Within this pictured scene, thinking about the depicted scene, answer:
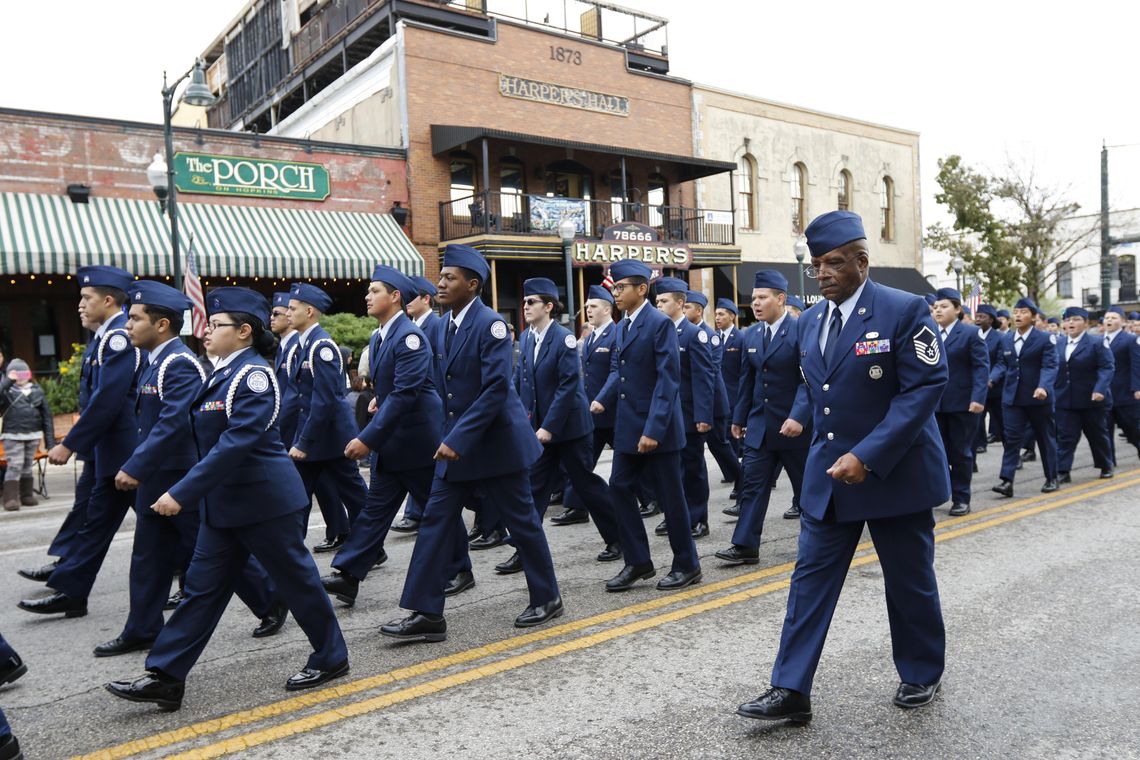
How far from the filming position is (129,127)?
18266 millimetres

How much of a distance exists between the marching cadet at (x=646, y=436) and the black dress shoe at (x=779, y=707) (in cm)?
212

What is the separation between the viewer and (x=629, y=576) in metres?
5.75

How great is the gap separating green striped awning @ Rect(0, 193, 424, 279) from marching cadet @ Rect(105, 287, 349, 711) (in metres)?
13.1

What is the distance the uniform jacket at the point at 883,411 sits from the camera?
357 cm

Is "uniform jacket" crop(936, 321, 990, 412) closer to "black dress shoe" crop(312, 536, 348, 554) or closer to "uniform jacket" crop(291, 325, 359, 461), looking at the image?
"uniform jacket" crop(291, 325, 359, 461)

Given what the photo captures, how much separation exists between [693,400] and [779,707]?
11.6 feet

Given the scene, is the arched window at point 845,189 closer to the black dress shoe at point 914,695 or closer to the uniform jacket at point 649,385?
the uniform jacket at point 649,385

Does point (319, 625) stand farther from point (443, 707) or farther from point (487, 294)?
point (487, 294)

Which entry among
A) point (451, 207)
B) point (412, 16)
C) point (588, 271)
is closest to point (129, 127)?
point (451, 207)

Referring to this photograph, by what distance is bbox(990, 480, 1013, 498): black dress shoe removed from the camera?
893 centimetres

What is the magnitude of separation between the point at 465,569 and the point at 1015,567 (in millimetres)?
3766

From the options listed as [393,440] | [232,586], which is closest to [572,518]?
[393,440]

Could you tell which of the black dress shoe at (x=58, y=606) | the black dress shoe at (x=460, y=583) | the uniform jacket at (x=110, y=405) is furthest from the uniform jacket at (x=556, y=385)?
the black dress shoe at (x=58, y=606)

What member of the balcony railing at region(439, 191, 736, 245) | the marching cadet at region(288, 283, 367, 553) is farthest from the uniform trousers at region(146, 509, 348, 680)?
the balcony railing at region(439, 191, 736, 245)
